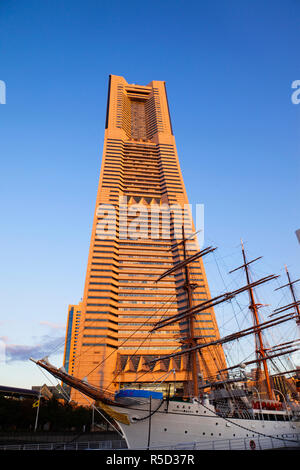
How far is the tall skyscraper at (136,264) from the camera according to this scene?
62.6 metres

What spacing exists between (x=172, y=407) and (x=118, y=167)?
8440 cm

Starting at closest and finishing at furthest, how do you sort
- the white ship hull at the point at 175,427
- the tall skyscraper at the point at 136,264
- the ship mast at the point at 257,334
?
1. the white ship hull at the point at 175,427
2. the ship mast at the point at 257,334
3. the tall skyscraper at the point at 136,264

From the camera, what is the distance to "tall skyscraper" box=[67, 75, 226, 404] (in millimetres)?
62625

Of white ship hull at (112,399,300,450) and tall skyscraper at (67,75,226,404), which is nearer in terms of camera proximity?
white ship hull at (112,399,300,450)

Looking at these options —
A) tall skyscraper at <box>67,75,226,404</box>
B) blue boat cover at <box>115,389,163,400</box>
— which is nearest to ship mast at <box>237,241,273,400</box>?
tall skyscraper at <box>67,75,226,404</box>

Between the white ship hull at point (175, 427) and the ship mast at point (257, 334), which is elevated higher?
the ship mast at point (257, 334)

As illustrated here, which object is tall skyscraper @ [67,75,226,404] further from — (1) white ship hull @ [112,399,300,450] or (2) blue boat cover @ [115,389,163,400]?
(2) blue boat cover @ [115,389,163,400]

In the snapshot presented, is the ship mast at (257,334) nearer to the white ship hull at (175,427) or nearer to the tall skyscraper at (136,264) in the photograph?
the tall skyscraper at (136,264)

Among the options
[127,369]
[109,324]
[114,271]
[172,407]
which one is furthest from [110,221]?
[172,407]

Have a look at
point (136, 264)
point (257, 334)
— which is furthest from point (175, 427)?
point (136, 264)

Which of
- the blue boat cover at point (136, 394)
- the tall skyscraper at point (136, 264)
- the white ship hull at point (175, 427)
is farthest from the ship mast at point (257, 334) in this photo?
the blue boat cover at point (136, 394)

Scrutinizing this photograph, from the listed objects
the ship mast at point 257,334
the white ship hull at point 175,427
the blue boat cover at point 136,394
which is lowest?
the white ship hull at point 175,427

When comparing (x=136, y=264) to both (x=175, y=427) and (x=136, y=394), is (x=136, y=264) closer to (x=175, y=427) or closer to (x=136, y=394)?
(x=175, y=427)
